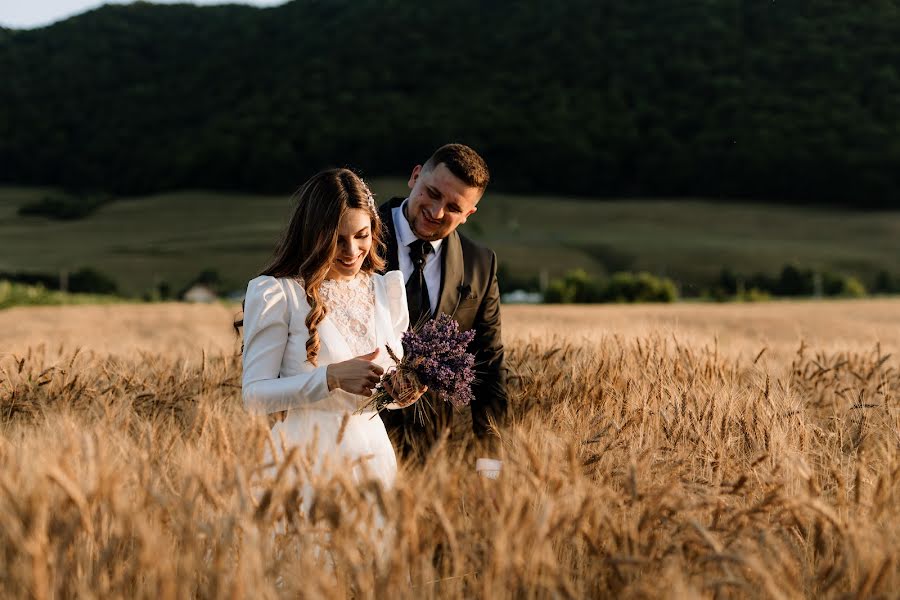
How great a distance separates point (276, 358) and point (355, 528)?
42.4 inches

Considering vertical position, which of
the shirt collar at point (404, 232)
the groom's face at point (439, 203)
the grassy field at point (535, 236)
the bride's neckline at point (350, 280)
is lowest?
the grassy field at point (535, 236)

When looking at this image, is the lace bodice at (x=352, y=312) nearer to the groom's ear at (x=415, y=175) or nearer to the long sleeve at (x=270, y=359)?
the long sleeve at (x=270, y=359)

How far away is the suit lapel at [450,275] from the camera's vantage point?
350cm

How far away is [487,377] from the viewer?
3486 millimetres

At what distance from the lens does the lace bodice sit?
2.86 m

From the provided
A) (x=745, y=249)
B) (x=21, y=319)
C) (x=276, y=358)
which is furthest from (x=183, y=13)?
(x=276, y=358)

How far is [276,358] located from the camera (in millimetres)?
2701

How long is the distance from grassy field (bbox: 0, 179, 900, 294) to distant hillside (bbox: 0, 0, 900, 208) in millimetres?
3621

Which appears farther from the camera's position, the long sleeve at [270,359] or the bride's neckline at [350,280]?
the bride's neckline at [350,280]

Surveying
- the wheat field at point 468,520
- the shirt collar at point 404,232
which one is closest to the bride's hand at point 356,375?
the wheat field at point 468,520

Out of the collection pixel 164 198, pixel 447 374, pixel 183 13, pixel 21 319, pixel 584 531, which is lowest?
pixel 164 198

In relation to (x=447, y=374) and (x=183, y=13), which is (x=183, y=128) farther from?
(x=447, y=374)

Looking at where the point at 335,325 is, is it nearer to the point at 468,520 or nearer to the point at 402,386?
the point at 402,386

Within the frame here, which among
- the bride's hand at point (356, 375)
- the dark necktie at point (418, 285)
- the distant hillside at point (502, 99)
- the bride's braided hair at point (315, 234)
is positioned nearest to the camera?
the bride's hand at point (356, 375)
